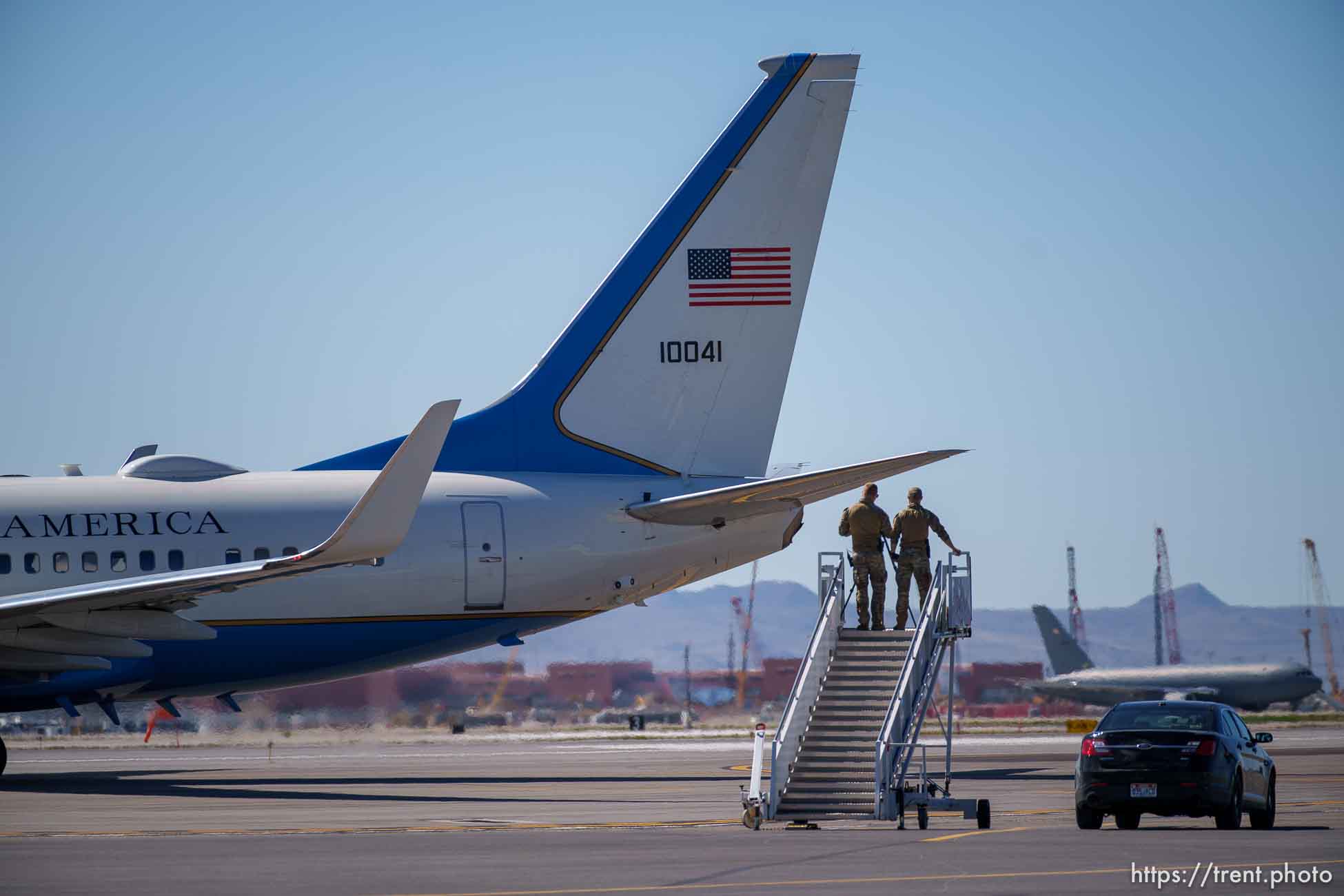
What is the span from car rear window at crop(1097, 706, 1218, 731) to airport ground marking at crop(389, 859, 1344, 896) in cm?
451

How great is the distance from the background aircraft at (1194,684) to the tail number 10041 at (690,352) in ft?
168

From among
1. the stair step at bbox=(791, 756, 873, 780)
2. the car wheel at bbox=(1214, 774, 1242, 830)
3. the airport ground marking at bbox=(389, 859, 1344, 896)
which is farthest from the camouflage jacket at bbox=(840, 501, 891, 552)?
the airport ground marking at bbox=(389, 859, 1344, 896)

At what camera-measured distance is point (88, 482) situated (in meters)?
27.6

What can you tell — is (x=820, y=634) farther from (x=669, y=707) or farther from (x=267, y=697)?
(x=669, y=707)

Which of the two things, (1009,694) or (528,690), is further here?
(1009,694)

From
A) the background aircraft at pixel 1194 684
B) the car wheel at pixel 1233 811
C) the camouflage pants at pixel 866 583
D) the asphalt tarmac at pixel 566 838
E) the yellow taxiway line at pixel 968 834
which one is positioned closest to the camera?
the asphalt tarmac at pixel 566 838

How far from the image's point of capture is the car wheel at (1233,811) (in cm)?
1897

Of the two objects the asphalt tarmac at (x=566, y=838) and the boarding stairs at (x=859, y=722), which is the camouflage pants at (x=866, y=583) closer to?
the boarding stairs at (x=859, y=722)

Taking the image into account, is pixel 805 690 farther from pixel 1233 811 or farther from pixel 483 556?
pixel 483 556

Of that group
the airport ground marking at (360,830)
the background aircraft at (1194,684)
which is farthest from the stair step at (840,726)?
the background aircraft at (1194,684)

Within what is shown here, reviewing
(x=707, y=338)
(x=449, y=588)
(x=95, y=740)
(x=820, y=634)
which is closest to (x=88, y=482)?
(x=449, y=588)

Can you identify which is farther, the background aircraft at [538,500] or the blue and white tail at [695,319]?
the blue and white tail at [695,319]

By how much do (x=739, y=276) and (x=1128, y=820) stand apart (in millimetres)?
13350

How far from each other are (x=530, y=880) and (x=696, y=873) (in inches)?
57.9
